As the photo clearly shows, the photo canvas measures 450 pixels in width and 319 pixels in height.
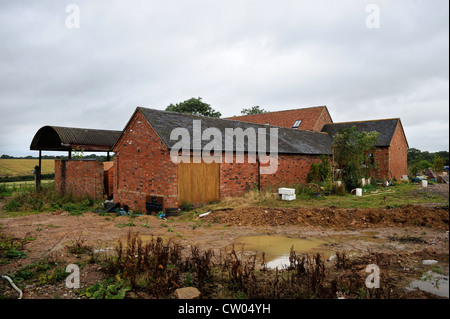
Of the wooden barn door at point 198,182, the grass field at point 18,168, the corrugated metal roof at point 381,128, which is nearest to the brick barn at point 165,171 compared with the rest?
the wooden barn door at point 198,182

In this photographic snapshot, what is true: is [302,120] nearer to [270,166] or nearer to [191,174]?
[270,166]

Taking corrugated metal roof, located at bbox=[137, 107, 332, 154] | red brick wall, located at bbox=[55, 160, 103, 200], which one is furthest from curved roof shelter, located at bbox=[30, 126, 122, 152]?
corrugated metal roof, located at bbox=[137, 107, 332, 154]

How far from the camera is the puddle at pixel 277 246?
6.64m

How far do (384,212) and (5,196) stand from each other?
2246cm

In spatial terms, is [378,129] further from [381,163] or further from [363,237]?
[363,237]

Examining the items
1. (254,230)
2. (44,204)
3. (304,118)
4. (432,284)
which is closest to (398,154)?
(304,118)

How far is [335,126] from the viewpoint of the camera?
31422 millimetres

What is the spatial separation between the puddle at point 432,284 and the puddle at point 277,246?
2.30m

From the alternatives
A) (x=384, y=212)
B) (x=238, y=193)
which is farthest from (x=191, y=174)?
(x=384, y=212)

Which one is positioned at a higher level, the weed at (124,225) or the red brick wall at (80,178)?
the red brick wall at (80,178)

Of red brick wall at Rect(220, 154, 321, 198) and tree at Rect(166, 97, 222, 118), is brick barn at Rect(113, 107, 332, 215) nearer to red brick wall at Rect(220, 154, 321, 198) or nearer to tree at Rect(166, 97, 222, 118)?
red brick wall at Rect(220, 154, 321, 198)

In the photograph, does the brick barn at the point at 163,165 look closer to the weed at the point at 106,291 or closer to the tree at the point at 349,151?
the tree at the point at 349,151

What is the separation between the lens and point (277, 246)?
7.73 meters

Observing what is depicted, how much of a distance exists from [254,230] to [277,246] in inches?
77.6
